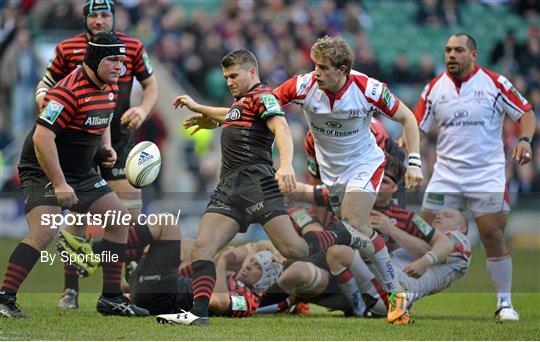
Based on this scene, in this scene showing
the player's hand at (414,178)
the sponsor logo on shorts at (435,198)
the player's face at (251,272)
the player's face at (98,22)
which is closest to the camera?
the player's hand at (414,178)

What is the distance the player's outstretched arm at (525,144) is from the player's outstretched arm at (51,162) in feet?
13.3

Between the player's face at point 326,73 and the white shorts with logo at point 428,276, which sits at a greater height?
the player's face at point 326,73

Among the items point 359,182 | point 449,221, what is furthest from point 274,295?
point 449,221

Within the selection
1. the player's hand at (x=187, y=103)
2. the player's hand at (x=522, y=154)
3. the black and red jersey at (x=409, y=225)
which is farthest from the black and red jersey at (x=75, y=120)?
the player's hand at (x=522, y=154)

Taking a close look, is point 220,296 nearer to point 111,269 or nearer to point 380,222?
point 111,269

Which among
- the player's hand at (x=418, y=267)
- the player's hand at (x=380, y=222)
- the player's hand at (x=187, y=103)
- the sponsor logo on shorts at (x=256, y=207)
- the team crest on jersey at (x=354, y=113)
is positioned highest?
the player's hand at (x=187, y=103)

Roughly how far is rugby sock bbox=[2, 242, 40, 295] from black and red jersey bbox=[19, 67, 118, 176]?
25.8 inches

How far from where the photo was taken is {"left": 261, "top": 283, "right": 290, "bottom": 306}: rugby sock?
9000 mm

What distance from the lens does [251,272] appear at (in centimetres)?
885

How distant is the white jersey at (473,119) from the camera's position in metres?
9.91

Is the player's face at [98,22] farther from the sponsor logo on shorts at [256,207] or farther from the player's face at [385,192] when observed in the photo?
the player's face at [385,192]

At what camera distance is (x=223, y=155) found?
26.9ft

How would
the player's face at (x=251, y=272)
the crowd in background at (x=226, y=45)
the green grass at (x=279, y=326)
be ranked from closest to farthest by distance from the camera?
the green grass at (x=279, y=326) < the player's face at (x=251, y=272) < the crowd in background at (x=226, y=45)

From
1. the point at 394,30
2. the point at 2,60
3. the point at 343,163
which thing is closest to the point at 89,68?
the point at 343,163
